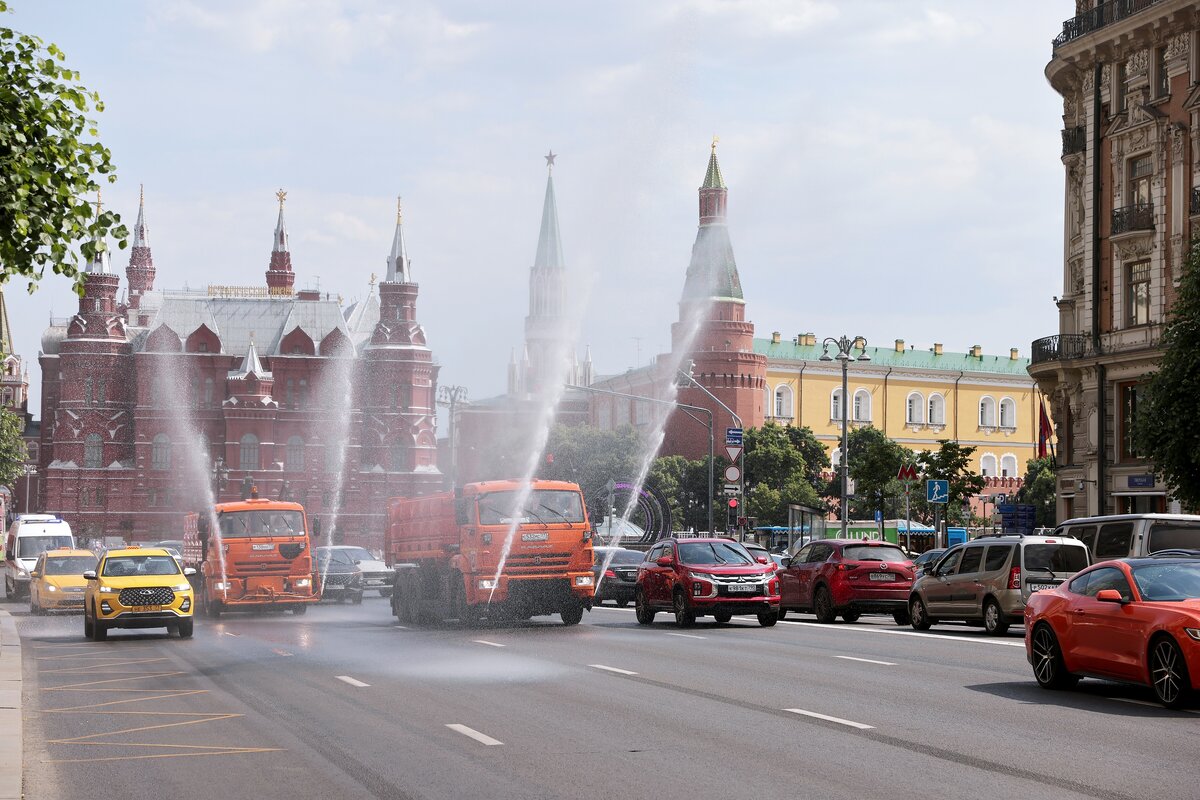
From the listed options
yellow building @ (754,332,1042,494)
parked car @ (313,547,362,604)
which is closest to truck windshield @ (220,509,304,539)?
parked car @ (313,547,362,604)

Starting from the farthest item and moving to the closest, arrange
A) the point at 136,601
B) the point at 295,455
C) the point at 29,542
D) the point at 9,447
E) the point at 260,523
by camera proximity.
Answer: the point at 295,455 → the point at 9,447 → the point at 29,542 → the point at 260,523 → the point at 136,601

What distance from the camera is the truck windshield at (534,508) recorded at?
1118 inches

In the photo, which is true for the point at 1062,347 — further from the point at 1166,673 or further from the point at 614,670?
the point at 1166,673

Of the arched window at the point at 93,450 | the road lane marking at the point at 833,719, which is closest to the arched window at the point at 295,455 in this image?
the arched window at the point at 93,450

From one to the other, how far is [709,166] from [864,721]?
400 ft

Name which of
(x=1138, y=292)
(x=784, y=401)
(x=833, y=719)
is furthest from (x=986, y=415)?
(x=833, y=719)

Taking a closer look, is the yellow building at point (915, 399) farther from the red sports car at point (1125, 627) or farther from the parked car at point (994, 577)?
the red sports car at point (1125, 627)

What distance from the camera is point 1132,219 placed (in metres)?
47.8

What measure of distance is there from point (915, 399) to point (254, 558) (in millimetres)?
127071

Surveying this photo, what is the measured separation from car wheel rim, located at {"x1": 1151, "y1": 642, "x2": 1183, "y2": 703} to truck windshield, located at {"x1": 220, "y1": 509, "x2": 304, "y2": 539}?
24.9 m

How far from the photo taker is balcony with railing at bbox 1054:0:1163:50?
1875 inches

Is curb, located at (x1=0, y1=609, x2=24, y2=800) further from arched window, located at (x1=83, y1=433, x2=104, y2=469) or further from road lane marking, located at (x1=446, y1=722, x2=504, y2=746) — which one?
arched window, located at (x1=83, y1=433, x2=104, y2=469)

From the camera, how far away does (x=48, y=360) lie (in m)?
132

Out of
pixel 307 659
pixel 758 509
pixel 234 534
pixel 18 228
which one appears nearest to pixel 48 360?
pixel 758 509
